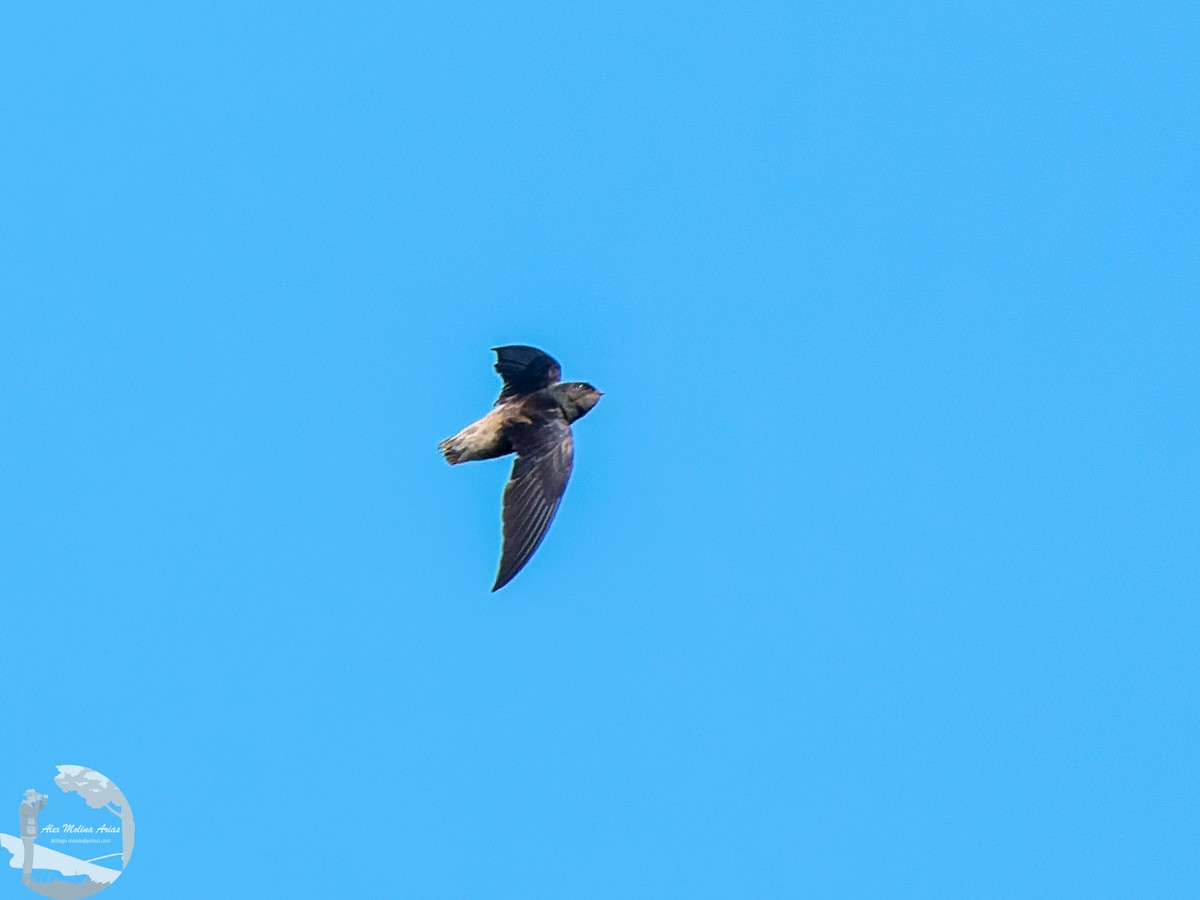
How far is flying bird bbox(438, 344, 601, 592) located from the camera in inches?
821

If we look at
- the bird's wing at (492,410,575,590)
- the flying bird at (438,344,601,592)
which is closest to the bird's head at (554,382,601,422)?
the flying bird at (438,344,601,592)

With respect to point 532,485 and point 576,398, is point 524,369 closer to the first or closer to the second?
point 576,398

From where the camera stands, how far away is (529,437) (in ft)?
72.4

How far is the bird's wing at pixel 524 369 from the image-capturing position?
73.8ft

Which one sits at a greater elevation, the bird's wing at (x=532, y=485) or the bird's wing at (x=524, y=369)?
the bird's wing at (x=524, y=369)

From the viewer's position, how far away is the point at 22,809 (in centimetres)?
2728

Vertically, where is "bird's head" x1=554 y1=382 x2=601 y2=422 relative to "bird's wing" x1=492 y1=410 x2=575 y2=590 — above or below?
above

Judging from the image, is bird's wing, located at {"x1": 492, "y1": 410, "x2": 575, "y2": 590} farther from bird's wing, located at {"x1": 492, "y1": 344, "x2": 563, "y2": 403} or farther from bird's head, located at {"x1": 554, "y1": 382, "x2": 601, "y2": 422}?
bird's wing, located at {"x1": 492, "y1": 344, "x2": 563, "y2": 403}

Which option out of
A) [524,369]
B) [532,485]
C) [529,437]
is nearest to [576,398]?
[524,369]

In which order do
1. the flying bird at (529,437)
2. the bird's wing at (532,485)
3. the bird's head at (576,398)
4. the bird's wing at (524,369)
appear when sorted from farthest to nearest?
the bird's head at (576,398)
the bird's wing at (524,369)
the flying bird at (529,437)
the bird's wing at (532,485)

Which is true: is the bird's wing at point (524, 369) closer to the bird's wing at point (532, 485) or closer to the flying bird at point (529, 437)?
the flying bird at point (529, 437)

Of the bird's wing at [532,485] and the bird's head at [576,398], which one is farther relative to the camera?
the bird's head at [576,398]

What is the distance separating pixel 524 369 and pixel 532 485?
1.97 meters

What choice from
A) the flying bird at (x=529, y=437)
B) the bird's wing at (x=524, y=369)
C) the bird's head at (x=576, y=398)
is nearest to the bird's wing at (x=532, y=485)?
the flying bird at (x=529, y=437)
